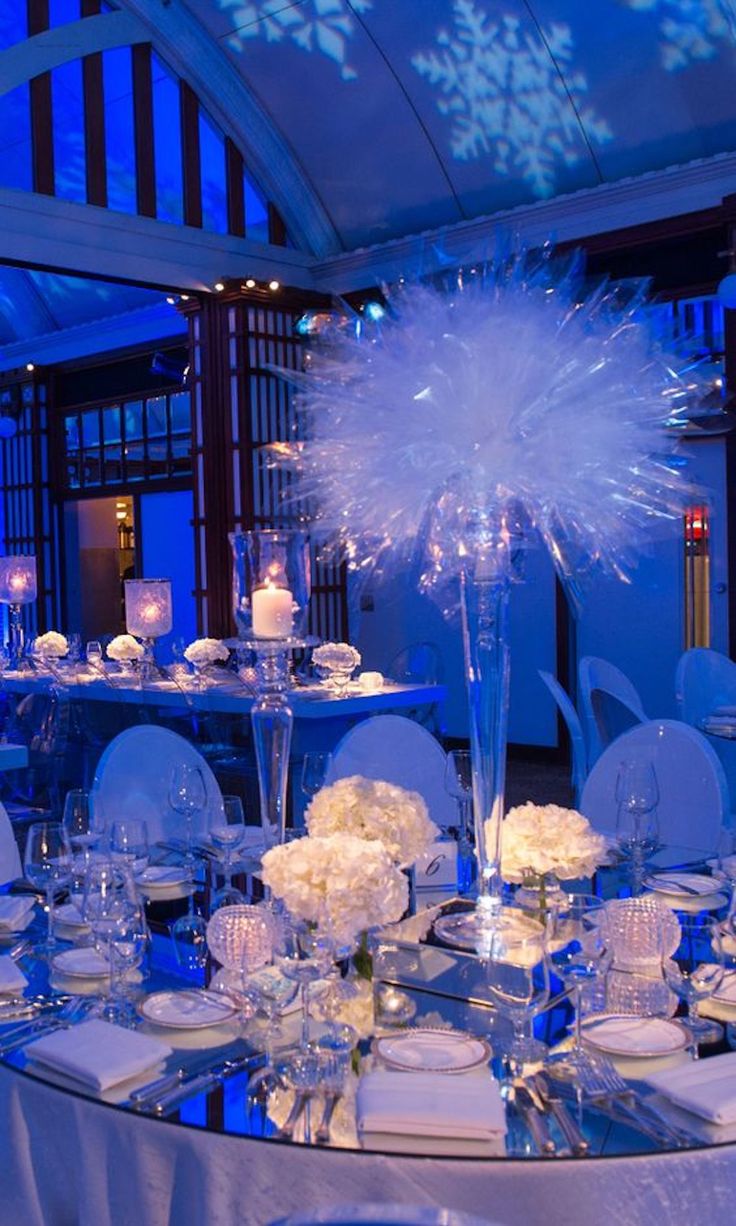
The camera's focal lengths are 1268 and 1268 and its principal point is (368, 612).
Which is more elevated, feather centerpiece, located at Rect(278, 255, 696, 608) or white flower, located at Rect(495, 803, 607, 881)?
feather centerpiece, located at Rect(278, 255, 696, 608)

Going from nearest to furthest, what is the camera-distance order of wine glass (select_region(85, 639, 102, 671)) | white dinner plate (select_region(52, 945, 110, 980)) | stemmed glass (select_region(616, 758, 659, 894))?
white dinner plate (select_region(52, 945, 110, 980)), stemmed glass (select_region(616, 758, 659, 894)), wine glass (select_region(85, 639, 102, 671))

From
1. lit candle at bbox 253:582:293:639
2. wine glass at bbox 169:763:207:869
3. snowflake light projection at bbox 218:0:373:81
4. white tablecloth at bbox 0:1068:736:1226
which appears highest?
snowflake light projection at bbox 218:0:373:81

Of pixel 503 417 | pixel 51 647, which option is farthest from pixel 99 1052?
pixel 51 647

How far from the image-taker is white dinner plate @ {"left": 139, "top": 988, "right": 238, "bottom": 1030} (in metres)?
1.81

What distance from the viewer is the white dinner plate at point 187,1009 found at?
1.81 meters

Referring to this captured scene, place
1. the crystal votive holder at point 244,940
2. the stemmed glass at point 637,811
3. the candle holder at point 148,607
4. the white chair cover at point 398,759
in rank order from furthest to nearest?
the candle holder at point 148,607, the white chair cover at point 398,759, the stemmed glass at point 637,811, the crystal votive holder at point 244,940

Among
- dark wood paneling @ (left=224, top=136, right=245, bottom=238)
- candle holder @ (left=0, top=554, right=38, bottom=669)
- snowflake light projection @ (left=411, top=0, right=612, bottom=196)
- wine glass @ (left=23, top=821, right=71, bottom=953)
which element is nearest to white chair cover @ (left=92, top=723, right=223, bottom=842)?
wine glass @ (left=23, top=821, right=71, bottom=953)

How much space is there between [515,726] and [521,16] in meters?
4.23

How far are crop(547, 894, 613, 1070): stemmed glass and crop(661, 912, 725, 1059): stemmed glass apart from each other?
0.12 m

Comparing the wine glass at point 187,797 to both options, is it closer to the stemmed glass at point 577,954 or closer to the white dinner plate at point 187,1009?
the white dinner plate at point 187,1009

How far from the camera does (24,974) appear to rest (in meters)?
2.06

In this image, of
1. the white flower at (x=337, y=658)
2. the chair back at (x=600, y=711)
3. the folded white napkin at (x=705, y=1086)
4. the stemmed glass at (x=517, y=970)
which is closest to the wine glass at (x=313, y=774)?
the stemmed glass at (x=517, y=970)

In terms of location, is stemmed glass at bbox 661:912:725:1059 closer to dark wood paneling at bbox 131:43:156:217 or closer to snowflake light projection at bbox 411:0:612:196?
snowflake light projection at bbox 411:0:612:196

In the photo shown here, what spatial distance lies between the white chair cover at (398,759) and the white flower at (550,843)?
1276mm
